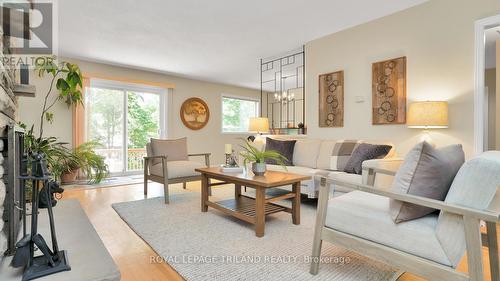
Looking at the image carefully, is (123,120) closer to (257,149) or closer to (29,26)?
(257,149)

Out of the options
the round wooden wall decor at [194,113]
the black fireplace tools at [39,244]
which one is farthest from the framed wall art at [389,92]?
the round wooden wall decor at [194,113]

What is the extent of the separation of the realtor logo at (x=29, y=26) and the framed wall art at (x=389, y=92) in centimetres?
344

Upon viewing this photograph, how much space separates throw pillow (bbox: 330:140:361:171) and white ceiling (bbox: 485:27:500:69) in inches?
85.5

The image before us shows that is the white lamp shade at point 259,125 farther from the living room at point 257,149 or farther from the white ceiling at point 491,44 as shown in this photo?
the white ceiling at point 491,44

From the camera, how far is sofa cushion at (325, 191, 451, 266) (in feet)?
4.05

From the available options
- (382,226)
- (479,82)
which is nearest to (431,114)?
(479,82)

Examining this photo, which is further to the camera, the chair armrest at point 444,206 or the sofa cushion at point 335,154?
the sofa cushion at point 335,154

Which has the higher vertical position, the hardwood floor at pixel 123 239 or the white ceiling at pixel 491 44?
the white ceiling at pixel 491 44

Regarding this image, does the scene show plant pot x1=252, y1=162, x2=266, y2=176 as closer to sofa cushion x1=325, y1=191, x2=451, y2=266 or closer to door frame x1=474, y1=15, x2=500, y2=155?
sofa cushion x1=325, y1=191, x2=451, y2=266

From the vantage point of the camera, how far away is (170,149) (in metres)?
3.96

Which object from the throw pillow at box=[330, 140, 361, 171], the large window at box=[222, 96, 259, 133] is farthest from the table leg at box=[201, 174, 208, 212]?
the large window at box=[222, 96, 259, 133]

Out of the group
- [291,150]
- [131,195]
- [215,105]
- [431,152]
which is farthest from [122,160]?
[431,152]

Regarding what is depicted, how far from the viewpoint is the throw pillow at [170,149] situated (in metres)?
3.78

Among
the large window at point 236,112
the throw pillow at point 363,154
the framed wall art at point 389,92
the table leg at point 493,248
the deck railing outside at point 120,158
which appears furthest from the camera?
the large window at point 236,112
